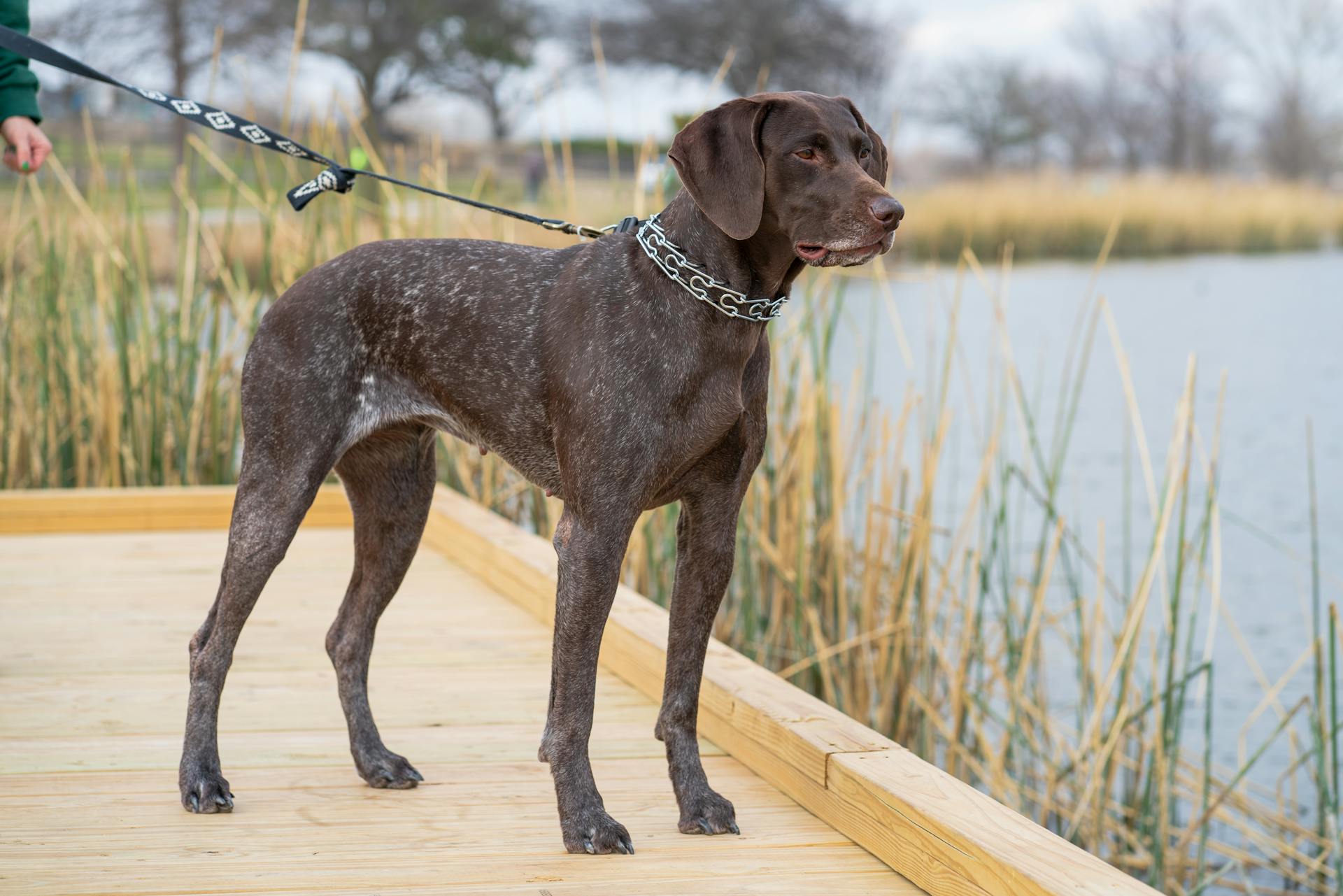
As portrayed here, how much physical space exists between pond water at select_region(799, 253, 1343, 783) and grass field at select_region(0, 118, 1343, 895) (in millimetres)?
166

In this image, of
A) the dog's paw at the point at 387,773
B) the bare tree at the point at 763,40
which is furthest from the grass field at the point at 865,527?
the bare tree at the point at 763,40

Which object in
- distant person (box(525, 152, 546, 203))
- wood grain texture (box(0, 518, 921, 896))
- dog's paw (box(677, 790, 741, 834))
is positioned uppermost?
distant person (box(525, 152, 546, 203))

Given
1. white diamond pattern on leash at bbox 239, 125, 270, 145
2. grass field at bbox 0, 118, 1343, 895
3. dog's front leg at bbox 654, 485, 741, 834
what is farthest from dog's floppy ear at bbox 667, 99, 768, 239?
grass field at bbox 0, 118, 1343, 895

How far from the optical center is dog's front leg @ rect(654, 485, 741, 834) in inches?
84.7

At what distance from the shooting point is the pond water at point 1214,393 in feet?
17.3

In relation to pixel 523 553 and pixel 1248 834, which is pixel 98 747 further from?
pixel 1248 834

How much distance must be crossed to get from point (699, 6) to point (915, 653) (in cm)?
3871

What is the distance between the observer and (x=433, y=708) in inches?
113

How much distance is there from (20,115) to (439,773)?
1.60 meters

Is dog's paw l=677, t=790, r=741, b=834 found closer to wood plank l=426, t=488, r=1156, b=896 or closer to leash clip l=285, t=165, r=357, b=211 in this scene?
wood plank l=426, t=488, r=1156, b=896

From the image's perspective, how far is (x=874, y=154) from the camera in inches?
80.4

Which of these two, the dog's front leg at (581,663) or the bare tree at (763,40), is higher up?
the bare tree at (763,40)

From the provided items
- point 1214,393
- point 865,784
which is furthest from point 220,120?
point 1214,393

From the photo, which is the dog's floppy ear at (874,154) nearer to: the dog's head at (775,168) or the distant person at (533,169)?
the dog's head at (775,168)
